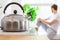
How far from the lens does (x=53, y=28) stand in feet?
10.5

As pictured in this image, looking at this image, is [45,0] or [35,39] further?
[45,0]

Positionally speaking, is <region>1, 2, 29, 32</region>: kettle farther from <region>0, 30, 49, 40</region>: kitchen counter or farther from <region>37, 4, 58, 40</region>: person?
<region>37, 4, 58, 40</region>: person

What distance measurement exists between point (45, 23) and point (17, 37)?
1.88 meters

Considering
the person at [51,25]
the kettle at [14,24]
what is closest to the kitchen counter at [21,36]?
the kettle at [14,24]

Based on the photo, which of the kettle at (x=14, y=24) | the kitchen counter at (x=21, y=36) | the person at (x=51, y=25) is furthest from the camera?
the person at (x=51, y=25)

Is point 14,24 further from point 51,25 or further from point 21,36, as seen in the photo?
point 51,25

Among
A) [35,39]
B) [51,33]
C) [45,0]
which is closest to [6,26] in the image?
[35,39]

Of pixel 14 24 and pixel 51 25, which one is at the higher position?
pixel 14 24

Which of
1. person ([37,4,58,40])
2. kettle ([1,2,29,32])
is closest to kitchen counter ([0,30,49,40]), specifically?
kettle ([1,2,29,32])

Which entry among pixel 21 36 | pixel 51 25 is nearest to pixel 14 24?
pixel 21 36

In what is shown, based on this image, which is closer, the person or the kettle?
the kettle

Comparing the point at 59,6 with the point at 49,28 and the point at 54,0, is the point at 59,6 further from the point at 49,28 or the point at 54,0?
the point at 49,28

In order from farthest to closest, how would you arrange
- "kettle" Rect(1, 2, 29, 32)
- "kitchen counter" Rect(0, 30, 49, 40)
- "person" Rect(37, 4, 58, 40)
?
"person" Rect(37, 4, 58, 40), "kettle" Rect(1, 2, 29, 32), "kitchen counter" Rect(0, 30, 49, 40)

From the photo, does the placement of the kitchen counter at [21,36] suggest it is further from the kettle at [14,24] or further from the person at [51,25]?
the person at [51,25]
